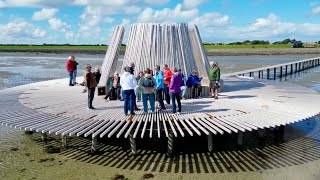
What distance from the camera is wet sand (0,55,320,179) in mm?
9500

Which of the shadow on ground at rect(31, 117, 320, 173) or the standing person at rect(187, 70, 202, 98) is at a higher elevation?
the standing person at rect(187, 70, 202, 98)

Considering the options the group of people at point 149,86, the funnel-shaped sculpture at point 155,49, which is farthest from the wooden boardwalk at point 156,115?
the funnel-shaped sculpture at point 155,49

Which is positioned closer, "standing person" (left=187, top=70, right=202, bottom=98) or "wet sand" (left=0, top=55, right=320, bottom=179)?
"wet sand" (left=0, top=55, right=320, bottom=179)

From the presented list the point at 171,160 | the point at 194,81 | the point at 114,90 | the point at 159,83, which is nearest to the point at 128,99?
the point at 159,83

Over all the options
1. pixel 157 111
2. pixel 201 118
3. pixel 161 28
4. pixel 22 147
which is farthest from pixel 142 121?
pixel 161 28

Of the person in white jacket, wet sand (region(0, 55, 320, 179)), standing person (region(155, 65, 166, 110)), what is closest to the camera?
wet sand (region(0, 55, 320, 179))

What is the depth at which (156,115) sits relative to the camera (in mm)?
11000

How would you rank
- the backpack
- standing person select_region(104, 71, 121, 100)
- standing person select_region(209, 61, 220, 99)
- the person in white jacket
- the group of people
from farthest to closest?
standing person select_region(209, 61, 220, 99) < standing person select_region(104, 71, 121, 100) < the backpack < the group of people < the person in white jacket

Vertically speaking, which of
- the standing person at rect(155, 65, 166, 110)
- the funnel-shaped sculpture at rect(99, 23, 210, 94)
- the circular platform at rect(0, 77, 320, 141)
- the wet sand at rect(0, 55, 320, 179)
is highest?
the funnel-shaped sculpture at rect(99, 23, 210, 94)

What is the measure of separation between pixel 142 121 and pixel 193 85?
149 inches

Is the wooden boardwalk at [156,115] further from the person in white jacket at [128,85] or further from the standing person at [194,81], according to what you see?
the standing person at [194,81]

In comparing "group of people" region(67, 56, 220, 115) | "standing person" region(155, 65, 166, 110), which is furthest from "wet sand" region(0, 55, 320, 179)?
"standing person" region(155, 65, 166, 110)

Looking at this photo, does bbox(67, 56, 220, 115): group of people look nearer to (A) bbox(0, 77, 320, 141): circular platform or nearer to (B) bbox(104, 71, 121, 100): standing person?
(B) bbox(104, 71, 121, 100): standing person

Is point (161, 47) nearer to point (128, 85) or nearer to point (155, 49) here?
point (155, 49)
